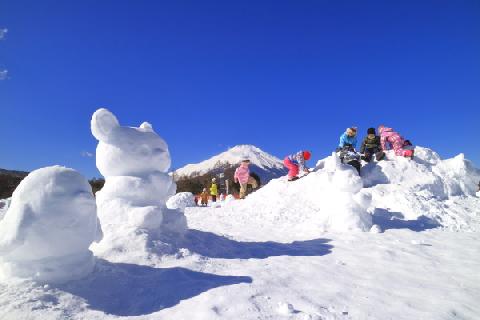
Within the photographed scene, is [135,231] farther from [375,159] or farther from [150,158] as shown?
[375,159]

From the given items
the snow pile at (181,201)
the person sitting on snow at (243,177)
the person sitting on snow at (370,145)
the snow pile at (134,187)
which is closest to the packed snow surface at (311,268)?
the snow pile at (134,187)

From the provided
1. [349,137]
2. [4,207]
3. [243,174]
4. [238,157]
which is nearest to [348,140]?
[349,137]

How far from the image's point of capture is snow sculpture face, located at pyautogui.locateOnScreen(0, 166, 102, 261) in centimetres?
355

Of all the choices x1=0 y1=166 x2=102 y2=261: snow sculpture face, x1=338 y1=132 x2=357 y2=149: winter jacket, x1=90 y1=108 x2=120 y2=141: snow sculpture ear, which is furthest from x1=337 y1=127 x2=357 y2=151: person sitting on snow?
x1=0 y1=166 x2=102 y2=261: snow sculpture face

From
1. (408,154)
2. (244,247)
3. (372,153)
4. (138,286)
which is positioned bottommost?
(138,286)

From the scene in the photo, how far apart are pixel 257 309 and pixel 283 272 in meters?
1.28

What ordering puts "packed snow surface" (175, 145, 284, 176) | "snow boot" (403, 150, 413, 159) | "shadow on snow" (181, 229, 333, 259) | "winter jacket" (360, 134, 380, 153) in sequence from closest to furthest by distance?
"shadow on snow" (181, 229, 333, 259) → "snow boot" (403, 150, 413, 159) → "winter jacket" (360, 134, 380, 153) → "packed snow surface" (175, 145, 284, 176)

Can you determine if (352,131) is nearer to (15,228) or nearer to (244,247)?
(244,247)

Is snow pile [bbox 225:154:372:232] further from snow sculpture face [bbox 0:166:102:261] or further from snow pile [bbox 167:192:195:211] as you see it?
snow sculpture face [bbox 0:166:102:261]

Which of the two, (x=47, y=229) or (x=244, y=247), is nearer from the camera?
(x=47, y=229)

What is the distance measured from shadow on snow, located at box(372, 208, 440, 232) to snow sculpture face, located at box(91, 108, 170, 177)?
18.2 feet

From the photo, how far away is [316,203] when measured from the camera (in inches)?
376

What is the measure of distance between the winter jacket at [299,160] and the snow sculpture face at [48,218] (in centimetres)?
811

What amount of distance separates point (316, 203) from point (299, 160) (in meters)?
2.20
